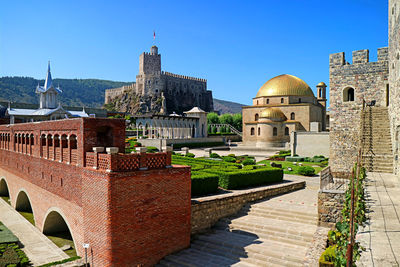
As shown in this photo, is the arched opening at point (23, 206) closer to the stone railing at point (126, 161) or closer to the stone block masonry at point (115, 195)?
the stone block masonry at point (115, 195)

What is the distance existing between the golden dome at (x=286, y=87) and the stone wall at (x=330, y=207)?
40.2 metres

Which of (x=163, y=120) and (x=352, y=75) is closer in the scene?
(x=352, y=75)

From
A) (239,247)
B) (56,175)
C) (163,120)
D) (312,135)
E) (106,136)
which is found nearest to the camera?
(239,247)

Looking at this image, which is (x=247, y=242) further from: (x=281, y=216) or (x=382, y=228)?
(x=382, y=228)

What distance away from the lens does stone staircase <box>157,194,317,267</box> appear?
34.9 ft

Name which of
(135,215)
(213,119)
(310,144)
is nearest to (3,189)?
(135,215)

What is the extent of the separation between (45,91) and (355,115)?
36286 mm

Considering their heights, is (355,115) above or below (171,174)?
above

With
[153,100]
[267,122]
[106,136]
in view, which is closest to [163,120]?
[267,122]

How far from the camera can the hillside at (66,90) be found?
410 ft

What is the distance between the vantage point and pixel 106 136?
534 inches

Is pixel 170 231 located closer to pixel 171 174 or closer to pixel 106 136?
pixel 171 174

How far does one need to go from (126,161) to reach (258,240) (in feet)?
19.7

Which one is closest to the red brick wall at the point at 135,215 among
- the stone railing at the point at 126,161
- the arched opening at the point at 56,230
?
the stone railing at the point at 126,161
